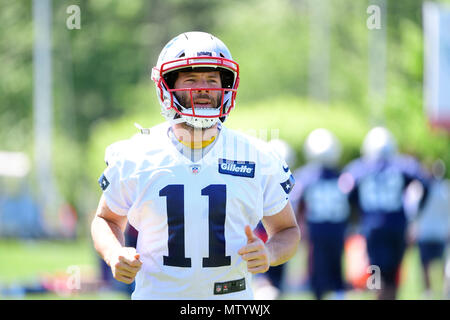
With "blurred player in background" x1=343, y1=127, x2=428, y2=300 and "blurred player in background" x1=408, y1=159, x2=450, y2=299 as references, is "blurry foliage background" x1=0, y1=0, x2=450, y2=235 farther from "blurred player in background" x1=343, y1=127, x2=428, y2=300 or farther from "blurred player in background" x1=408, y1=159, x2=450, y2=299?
"blurred player in background" x1=343, y1=127, x2=428, y2=300

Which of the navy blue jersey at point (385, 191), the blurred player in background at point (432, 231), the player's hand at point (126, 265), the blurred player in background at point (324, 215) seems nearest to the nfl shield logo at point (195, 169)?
the player's hand at point (126, 265)

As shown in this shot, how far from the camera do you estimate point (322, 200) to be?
359 inches

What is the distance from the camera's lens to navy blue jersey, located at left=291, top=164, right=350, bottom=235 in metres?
9.09

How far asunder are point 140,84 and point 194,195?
30947 millimetres

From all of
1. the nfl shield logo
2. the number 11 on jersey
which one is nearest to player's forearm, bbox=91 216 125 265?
the number 11 on jersey

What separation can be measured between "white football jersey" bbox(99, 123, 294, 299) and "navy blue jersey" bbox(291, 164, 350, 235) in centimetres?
563

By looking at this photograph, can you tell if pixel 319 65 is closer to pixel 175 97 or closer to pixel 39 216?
pixel 39 216

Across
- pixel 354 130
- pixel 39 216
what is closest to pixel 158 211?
pixel 354 130

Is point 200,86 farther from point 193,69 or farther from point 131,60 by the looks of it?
point 131,60

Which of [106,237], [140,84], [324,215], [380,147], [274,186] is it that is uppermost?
[140,84]

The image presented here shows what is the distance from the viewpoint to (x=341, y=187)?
9.04 m

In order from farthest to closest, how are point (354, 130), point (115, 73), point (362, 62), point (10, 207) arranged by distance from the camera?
point (115, 73)
point (362, 62)
point (10, 207)
point (354, 130)

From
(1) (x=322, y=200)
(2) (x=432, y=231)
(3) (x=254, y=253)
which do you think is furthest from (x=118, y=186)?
(2) (x=432, y=231)

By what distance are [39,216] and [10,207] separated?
836mm
